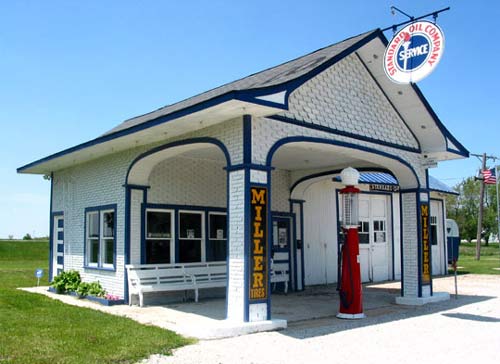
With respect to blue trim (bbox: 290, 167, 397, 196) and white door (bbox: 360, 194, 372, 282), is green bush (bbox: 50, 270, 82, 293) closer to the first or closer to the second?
blue trim (bbox: 290, 167, 397, 196)

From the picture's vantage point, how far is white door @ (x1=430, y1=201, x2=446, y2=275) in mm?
20891

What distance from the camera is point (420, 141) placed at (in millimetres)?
13102

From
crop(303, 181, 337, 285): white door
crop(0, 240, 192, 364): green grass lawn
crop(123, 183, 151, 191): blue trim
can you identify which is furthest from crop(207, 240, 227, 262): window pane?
crop(0, 240, 192, 364): green grass lawn

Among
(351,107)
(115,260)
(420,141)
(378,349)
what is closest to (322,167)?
(420,141)

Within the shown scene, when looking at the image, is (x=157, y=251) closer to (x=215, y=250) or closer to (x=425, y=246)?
(x=215, y=250)

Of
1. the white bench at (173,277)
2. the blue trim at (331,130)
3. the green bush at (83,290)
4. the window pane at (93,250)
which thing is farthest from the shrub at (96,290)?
the blue trim at (331,130)

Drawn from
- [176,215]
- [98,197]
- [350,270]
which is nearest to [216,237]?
[176,215]

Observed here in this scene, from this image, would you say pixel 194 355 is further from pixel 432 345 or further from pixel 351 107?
pixel 351 107

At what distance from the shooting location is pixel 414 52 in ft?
34.4

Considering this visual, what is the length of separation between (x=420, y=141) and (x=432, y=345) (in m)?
6.38

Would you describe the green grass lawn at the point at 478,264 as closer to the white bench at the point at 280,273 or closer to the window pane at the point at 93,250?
the white bench at the point at 280,273

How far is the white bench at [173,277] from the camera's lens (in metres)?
11.8

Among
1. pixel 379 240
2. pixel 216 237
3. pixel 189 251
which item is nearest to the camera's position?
pixel 189 251

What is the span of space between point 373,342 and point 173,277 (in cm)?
572
